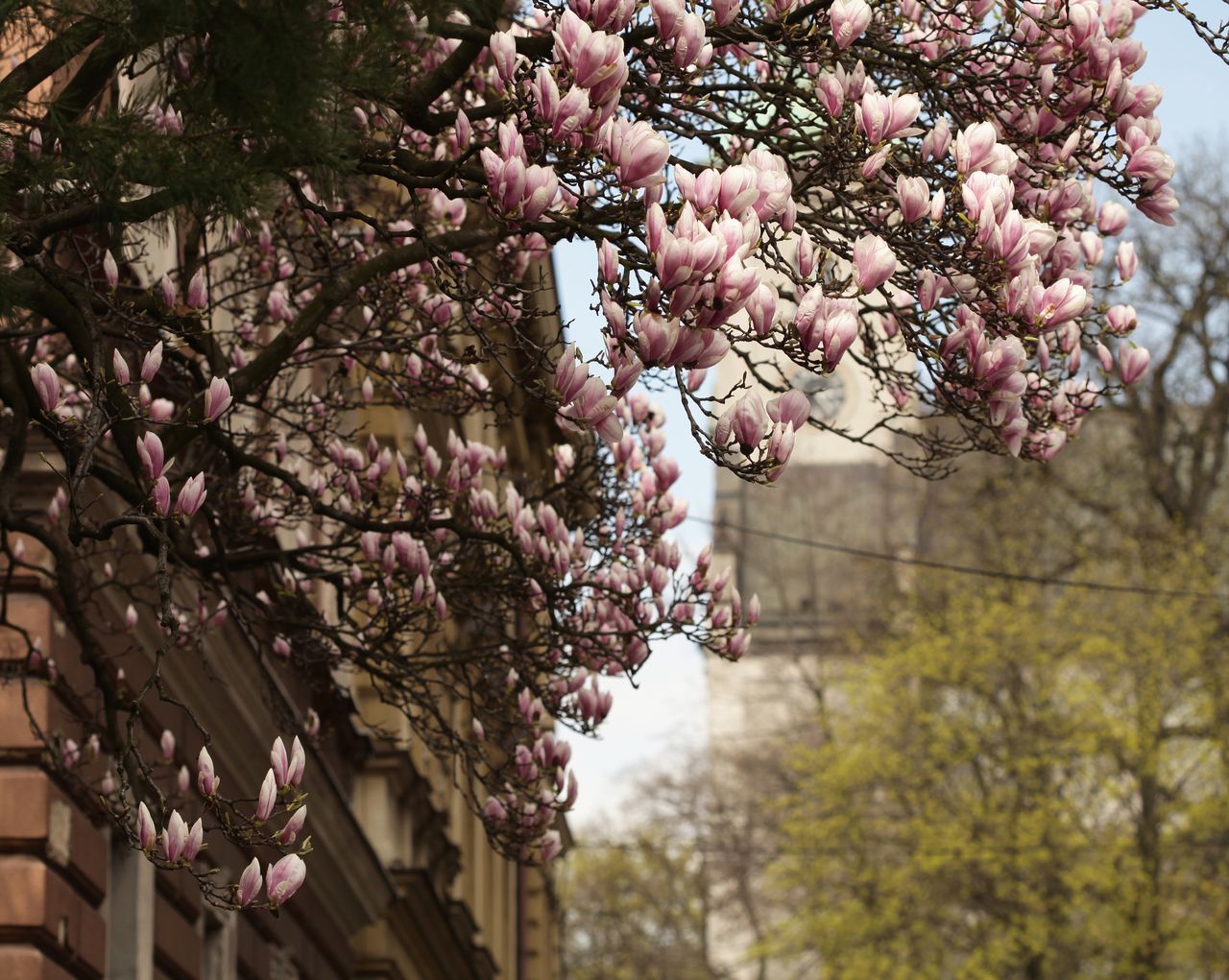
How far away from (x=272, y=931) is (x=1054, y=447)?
23.1 ft

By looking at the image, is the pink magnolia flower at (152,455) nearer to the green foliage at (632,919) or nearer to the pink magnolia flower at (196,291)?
the pink magnolia flower at (196,291)

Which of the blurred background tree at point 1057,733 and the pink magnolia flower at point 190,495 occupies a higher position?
the blurred background tree at point 1057,733

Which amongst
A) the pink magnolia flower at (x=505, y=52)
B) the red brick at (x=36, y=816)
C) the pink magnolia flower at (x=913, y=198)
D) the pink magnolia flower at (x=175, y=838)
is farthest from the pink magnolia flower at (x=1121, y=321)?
the red brick at (x=36, y=816)

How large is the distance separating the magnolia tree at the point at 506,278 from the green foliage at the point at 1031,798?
20.2 meters

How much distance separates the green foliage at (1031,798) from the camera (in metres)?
29.4

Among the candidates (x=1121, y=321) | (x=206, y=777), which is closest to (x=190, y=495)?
(x=206, y=777)

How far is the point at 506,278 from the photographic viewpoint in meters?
8.97

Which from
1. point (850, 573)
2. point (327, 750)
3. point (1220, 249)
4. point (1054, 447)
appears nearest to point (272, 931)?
point (327, 750)

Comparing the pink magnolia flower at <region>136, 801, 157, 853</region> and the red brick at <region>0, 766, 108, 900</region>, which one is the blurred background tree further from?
the pink magnolia flower at <region>136, 801, 157, 853</region>

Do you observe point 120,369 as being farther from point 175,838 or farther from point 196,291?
point 175,838

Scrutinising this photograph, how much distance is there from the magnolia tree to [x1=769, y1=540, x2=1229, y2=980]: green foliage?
20169 mm

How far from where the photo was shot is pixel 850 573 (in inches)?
1694

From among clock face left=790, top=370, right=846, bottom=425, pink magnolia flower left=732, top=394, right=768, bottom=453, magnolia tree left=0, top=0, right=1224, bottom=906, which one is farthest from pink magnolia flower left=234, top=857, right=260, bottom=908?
clock face left=790, top=370, right=846, bottom=425

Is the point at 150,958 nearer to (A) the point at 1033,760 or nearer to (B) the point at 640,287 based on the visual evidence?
(B) the point at 640,287
